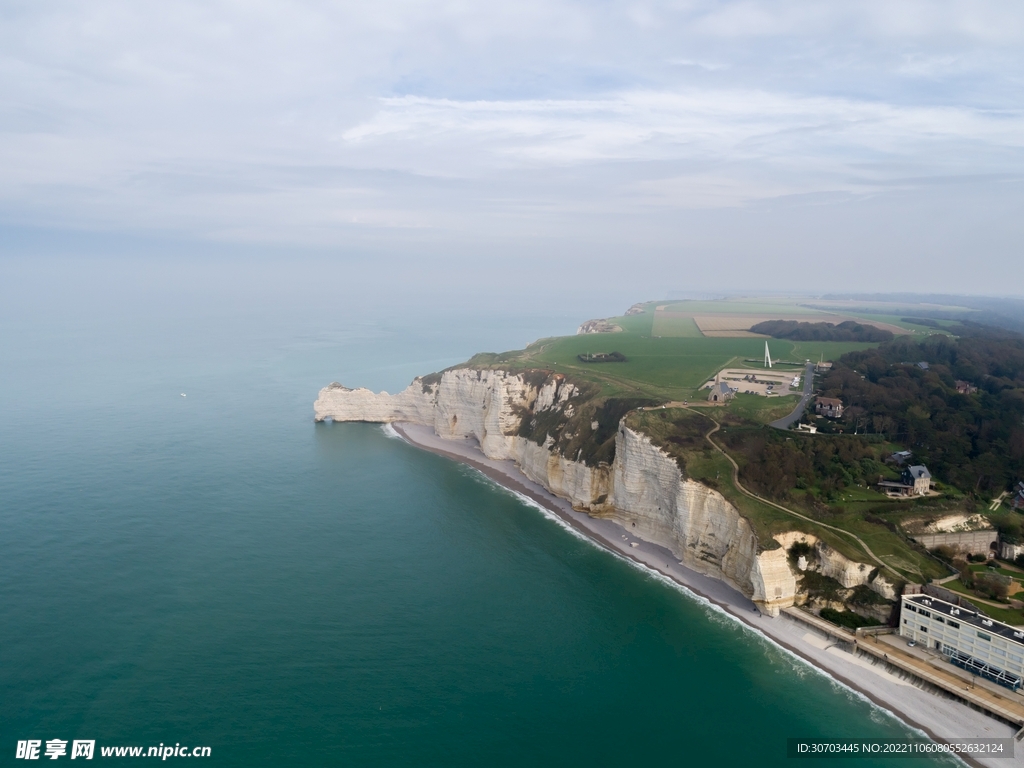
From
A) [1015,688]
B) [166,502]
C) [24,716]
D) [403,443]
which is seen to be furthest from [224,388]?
[1015,688]

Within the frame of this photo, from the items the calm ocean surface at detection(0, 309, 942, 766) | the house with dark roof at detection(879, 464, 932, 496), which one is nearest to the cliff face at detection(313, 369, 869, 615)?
the calm ocean surface at detection(0, 309, 942, 766)

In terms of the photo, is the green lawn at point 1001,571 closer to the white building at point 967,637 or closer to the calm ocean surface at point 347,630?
the white building at point 967,637

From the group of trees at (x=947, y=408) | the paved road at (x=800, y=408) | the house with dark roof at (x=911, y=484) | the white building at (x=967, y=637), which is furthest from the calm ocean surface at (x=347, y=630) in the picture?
the group of trees at (x=947, y=408)

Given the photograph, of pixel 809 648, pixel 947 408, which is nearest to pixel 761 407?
pixel 947 408

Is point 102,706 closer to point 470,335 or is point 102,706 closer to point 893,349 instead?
point 893,349

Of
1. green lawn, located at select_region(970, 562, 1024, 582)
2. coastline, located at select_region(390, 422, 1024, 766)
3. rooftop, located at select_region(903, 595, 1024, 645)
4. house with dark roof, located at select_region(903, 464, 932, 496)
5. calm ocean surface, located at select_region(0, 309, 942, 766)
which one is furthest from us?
house with dark roof, located at select_region(903, 464, 932, 496)

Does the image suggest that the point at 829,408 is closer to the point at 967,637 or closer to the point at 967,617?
the point at 967,617

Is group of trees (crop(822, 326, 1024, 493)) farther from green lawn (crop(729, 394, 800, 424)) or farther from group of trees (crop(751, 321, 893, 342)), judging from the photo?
group of trees (crop(751, 321, 893, 342))
